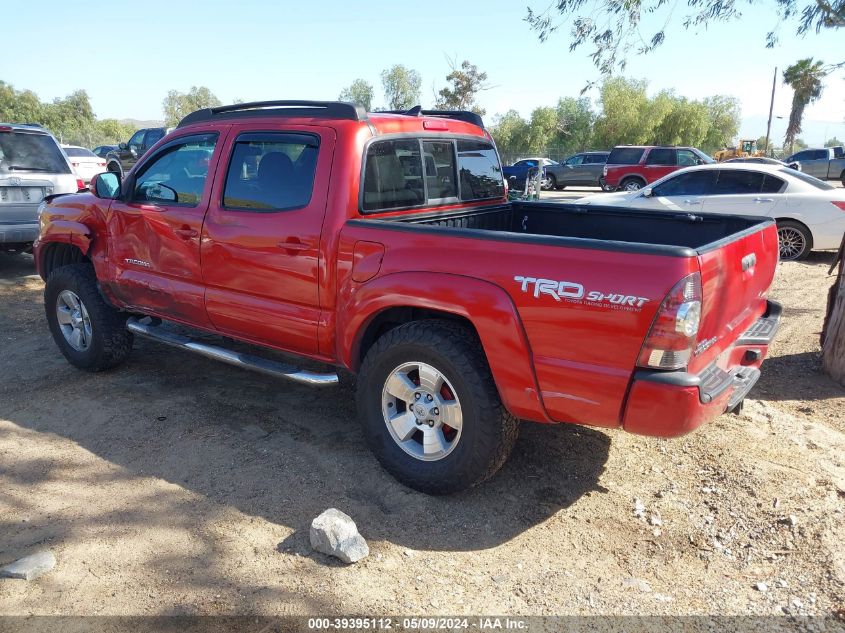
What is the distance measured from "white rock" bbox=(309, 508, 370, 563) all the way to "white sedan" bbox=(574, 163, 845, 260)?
24.6ft

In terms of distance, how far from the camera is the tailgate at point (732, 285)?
270 cm

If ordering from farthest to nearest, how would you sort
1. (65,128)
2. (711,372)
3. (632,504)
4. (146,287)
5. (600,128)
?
(65,128), (600,128), (146,287), (632,504), (711,372)

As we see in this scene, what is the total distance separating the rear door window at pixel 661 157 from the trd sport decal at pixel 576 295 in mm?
19493

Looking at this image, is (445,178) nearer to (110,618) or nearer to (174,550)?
(174,550)

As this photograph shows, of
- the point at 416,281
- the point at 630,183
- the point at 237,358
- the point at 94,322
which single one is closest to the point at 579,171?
the point at 630,183

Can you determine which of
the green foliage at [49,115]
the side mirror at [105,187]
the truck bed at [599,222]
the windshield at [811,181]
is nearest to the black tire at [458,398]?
the truck bed at [599,222]

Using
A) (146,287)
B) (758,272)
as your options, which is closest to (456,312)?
(758,272)

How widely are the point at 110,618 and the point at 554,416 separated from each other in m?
2.05

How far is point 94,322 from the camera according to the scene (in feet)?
16.4

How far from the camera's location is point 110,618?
2.53 metres

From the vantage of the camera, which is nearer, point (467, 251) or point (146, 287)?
point (467, 251)

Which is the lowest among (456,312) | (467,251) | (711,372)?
(711,372)

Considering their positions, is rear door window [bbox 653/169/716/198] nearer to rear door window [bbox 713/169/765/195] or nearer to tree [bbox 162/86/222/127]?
rear door window [bbox 713/169/765/195]

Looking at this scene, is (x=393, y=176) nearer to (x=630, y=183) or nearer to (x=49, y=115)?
(x=630, y=183)
